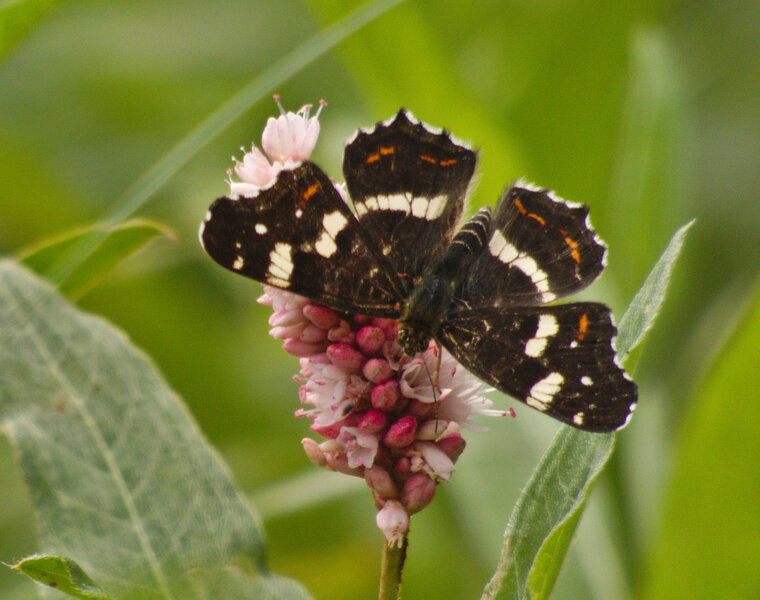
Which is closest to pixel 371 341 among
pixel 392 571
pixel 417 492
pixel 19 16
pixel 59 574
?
pixel 417 492

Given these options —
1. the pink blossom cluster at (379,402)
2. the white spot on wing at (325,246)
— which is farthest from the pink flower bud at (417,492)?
the white spot on wing at (325,246)

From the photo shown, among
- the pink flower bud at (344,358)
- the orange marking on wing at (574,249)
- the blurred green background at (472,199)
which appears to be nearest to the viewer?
the pink flower bud at (344,358)

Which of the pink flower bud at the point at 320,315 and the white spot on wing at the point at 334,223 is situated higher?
the white spot on wing at the point at 334,223

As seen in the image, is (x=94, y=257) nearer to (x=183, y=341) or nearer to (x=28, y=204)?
(x=183, y=341)

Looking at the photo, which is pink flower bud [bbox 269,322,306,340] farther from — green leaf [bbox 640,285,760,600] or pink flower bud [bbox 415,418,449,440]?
green leaf [bbox 640,285,760,600]

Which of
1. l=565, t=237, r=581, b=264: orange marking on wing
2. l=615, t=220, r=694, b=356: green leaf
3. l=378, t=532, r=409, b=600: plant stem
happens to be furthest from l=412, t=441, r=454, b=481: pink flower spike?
l=565, t=237, r=581, b=264: orange marking on wing

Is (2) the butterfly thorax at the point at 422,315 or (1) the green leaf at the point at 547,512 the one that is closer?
(1) the green leaf at the point at 547,512

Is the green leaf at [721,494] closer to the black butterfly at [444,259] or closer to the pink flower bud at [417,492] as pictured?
the black butterfly at [444,259]
